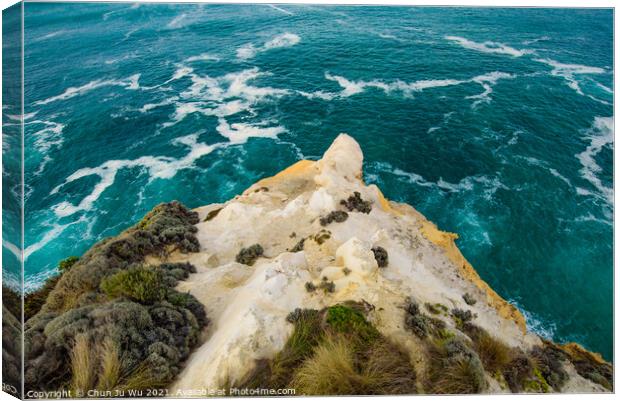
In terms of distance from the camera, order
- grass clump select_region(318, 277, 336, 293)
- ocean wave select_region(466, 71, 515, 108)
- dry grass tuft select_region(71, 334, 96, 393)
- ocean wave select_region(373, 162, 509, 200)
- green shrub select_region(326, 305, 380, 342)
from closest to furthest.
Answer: dry grass tuft select_region(71, 334, 96, 393) → green shrub select_region(326, 305, 380, 342) → grass clump select_region(318, 277, 336, 293) → ocean wave select_region(373, 162, 509, 200) → ocean wave select_region(466, 71, 515, 108)

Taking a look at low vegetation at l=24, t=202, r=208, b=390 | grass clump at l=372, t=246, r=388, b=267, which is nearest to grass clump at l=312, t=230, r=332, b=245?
grass clump at l=372, t=246, r=388, b=267

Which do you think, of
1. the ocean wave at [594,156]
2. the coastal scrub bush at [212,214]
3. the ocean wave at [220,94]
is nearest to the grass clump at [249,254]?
the coastal scrub bush at [212,214]

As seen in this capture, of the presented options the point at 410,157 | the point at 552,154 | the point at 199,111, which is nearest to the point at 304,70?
the point at 199,111

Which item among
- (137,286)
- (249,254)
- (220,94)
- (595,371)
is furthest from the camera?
(220,94)

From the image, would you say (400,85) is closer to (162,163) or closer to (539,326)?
(162,163)

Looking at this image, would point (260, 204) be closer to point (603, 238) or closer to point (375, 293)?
point (375, 293)

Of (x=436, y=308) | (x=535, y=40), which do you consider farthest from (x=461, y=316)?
(x=535, y=40)

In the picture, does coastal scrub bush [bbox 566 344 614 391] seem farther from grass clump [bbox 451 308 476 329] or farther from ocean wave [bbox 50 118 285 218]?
ocean wave [bbox 50 118 285 218]
